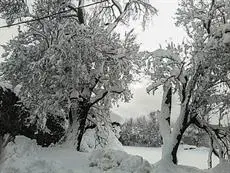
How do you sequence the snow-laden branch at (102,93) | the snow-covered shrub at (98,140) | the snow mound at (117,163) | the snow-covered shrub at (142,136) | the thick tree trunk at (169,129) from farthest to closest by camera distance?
the snow-covered shrub at (142,136) → the snow-covered shrub at (98,140) → the snow-laden branch at (102,93) → the thick tree trunk at (169,129) → the snow mound at (117,163)

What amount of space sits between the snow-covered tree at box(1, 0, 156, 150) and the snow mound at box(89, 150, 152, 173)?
3.14m

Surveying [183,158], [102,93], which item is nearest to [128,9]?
[102,93]

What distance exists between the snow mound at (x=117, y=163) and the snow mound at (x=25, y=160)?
3.65 ft

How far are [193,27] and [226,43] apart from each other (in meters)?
3.28

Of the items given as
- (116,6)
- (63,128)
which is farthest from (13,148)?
(116,6)

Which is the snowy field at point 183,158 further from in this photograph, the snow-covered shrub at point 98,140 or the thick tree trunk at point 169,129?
the thick tree trunk at point 169,129

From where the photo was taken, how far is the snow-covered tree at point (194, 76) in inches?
487

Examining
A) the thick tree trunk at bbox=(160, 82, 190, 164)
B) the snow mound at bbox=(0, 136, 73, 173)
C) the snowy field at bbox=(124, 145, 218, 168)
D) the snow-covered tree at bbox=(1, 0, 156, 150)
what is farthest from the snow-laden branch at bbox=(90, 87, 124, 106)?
the snowy field at bbox=(124, 145, 218, 168)

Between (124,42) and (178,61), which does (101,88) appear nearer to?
(124,42)

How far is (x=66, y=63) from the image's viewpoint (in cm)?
1468

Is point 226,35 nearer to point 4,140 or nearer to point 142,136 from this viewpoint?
point 4,140

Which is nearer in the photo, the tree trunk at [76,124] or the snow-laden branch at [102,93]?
the tree trunk at [76,124]

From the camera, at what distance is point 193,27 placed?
1486 cm

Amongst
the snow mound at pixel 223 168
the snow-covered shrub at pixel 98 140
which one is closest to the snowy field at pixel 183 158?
the snow-covered shrub at pixel 98 140
